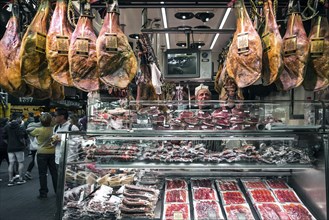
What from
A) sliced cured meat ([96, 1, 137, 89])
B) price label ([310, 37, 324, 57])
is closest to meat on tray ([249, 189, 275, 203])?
price label ([310, 37, 324, 57])

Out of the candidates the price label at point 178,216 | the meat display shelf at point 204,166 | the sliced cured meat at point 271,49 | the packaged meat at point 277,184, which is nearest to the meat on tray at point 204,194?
the price label at point 178,216

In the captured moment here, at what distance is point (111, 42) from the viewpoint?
1986 mm

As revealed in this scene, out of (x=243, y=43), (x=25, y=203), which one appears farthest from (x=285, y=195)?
(x=25, y=203)

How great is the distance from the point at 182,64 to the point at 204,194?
7.40 ft

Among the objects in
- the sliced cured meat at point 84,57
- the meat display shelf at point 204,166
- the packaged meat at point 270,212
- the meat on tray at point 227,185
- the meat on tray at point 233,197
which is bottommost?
the packaged meat at point 270,212

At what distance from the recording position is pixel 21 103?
60.4 feet

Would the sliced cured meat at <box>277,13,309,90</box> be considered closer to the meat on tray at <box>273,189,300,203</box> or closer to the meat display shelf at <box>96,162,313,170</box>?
the meat display shelf at <box>96,162,313,170</box>

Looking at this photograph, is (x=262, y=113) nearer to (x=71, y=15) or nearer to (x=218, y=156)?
(x=218, y=156)

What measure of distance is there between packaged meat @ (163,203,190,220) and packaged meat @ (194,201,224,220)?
73 millimetres

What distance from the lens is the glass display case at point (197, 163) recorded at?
2557mm

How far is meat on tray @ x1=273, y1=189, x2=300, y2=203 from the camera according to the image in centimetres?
275

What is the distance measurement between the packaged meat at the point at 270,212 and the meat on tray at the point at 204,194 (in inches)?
14.8

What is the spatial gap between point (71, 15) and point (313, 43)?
5.18 ft

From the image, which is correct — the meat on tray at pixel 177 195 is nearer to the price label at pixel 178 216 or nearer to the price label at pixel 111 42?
the price label at pixel 178 216
